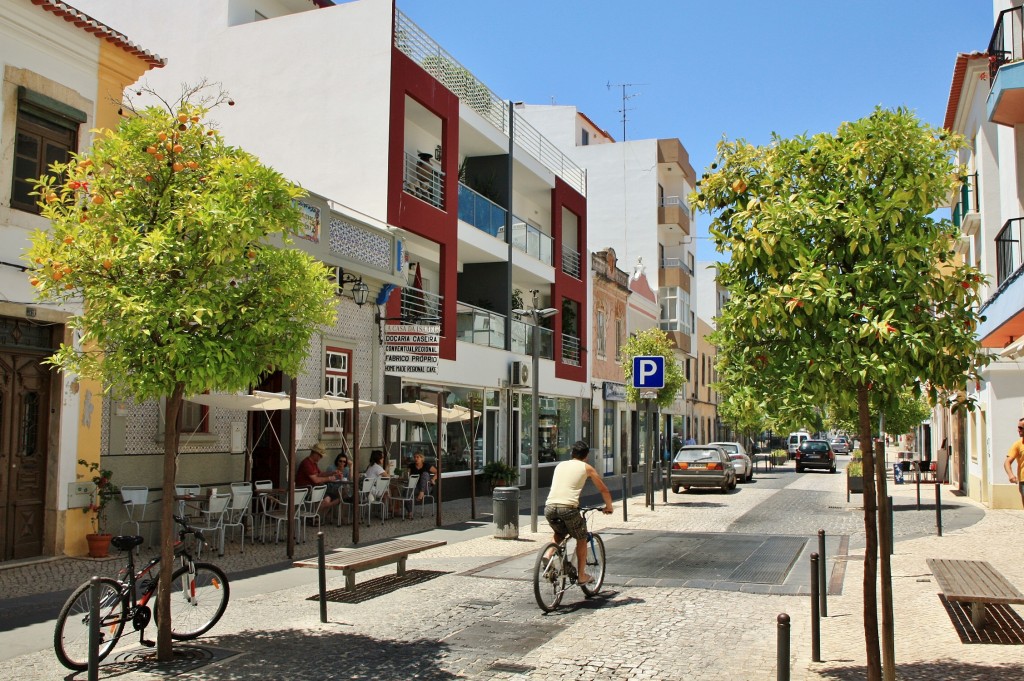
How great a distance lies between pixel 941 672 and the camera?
6.57 metres

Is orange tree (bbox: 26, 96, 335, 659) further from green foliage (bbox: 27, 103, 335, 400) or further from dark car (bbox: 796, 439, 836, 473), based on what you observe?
dark car (bbox: 796, 439, 836, 473)

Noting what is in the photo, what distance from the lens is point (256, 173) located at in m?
7.10

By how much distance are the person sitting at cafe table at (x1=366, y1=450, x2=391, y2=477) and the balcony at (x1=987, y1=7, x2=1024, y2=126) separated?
41.9ft

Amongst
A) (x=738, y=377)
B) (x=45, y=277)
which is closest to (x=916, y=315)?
(x=738, y=377)

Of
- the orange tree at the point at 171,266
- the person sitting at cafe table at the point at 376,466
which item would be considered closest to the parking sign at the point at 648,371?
the person sitting at cafe table at the point at 376,466

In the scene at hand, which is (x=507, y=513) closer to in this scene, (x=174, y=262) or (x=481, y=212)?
(x=174, y=262)

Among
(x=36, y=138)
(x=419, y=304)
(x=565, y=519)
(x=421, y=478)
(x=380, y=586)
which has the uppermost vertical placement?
(x=36, y=138)

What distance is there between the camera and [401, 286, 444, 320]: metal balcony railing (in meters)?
20.7

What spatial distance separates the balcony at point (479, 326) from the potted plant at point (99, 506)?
1164 cm

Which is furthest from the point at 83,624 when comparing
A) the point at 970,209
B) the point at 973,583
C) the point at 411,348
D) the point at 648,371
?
the point at 970,209

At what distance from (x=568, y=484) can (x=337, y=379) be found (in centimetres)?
973

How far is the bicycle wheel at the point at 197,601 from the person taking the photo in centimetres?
747

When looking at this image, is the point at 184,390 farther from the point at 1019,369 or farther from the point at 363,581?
the point at 1019,369

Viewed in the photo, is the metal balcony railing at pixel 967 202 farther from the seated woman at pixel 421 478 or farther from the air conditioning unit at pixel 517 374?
the seated woman at pixel 421 478
